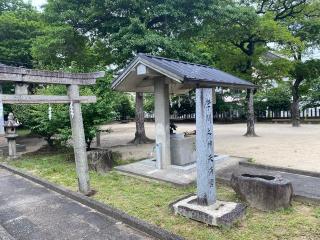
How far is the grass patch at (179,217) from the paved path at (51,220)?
1.67ft

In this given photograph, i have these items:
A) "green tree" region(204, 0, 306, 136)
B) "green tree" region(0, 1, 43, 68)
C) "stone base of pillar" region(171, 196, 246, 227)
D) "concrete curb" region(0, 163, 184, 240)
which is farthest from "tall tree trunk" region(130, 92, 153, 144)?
"stone base of pillar" region(171, 196, 246, 227)

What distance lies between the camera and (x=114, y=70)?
15.1 m

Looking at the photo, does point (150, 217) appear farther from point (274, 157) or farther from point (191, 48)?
point (191, 48)

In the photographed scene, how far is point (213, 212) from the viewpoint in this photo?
5105 millimetres

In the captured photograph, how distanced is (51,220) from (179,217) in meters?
2.49

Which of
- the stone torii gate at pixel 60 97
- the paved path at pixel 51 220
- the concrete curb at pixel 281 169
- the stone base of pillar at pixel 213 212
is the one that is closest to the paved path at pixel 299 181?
the concrete curb at pixel 281 169

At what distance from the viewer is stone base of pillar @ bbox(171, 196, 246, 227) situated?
4.92 metres

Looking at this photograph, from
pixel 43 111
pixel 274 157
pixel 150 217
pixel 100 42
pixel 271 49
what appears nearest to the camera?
pixel 150 217

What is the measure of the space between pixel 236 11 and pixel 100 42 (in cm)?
→ 672

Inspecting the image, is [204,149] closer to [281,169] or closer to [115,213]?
[115,213]

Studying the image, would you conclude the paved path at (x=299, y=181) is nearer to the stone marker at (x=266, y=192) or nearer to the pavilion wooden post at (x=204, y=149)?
the stone marker at (x=266, y=192)

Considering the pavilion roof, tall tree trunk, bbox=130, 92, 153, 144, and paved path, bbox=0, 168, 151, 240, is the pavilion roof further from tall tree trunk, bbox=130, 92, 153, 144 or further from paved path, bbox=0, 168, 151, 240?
tall tree trunk, bbox=130, 92, 153, 144

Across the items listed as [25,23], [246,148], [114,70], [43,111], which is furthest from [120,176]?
[25,23]

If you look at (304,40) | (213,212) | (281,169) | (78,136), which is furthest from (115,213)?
(304,40)
